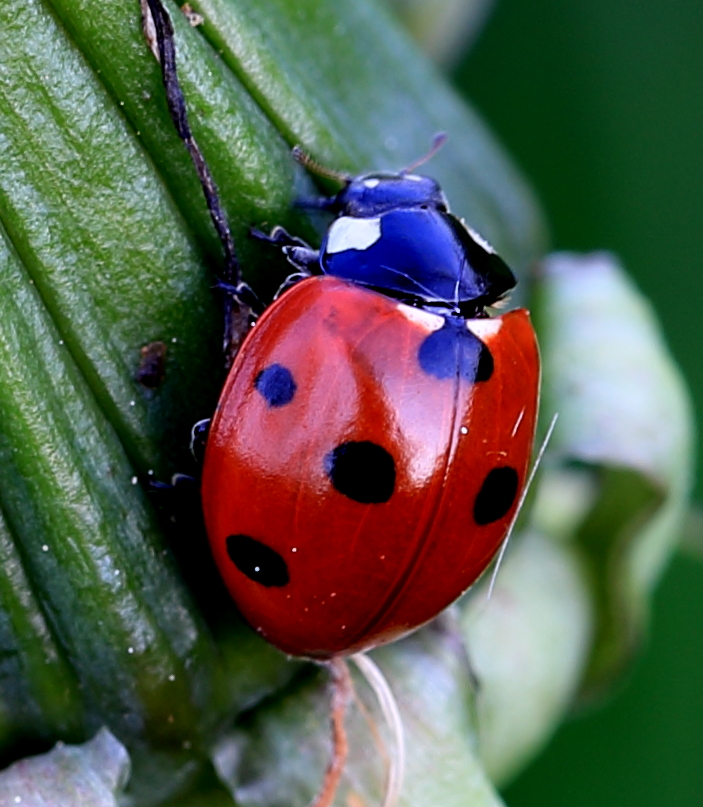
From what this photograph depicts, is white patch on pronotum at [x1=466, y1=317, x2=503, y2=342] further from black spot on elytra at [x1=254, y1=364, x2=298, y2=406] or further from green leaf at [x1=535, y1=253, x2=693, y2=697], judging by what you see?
green leaf at [x1=535, y1=253, x2=693, y2=697]

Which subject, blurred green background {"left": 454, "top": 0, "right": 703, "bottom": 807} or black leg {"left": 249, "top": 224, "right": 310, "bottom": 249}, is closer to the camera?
black leg {"left": 249, "top": 224, "right": 310, "bottom": 249}

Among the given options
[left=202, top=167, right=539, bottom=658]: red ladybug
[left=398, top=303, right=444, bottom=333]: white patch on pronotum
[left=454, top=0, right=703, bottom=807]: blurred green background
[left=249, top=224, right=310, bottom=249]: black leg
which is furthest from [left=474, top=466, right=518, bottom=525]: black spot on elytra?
[left=454, top=0, right=703, bottom=807]: blurred green background

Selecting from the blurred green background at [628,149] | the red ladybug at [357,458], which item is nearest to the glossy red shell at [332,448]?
the red ladybug at [357,458]

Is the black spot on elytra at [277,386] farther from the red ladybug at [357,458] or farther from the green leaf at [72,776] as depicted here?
the green leaf at [72,776]

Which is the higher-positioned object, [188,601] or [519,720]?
[188,601]

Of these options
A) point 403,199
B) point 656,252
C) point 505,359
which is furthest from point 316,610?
point 656,252

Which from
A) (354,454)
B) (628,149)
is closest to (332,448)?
(354,454)

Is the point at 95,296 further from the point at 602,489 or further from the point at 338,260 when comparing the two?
the point at 602,489

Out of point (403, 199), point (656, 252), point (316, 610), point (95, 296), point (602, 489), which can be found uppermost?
point (95, 296)
